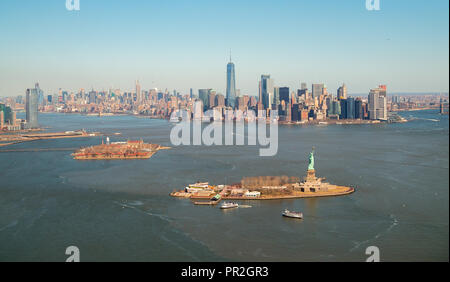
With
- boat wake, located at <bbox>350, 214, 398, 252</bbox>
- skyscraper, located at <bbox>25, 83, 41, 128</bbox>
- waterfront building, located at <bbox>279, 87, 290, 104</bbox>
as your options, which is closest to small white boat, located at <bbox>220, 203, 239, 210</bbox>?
boat wake, located at <bbox>350, 214, 398, 252</bbox>

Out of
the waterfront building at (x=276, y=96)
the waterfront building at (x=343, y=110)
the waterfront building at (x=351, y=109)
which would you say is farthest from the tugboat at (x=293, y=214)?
the waterfront building at (x=276, y=96)

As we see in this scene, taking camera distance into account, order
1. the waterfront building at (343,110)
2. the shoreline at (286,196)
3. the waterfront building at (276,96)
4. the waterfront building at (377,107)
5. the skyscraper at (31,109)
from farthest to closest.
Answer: the waterfront building at (276,96)
the waterfront building at (343,110)
the waterfront building at (377,107)
the skyscraper at (31,109)
the shoreline at (286,196)

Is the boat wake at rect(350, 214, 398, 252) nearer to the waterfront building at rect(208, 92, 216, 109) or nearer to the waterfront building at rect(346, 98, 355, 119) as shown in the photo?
the waterfront building at rect(346, 98, 355, 119)

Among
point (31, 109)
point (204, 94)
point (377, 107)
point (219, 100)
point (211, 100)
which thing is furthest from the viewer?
point (204, 94)

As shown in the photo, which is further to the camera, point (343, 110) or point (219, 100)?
point (219, 100)

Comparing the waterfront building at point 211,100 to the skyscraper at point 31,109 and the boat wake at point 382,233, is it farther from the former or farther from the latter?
the boat wake at point 382,233

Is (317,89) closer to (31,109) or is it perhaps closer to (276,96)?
(276,96)

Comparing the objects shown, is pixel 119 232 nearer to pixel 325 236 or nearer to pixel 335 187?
pixel 325 236

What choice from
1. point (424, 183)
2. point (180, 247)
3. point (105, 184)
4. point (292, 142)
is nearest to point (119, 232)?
point (180, 247)

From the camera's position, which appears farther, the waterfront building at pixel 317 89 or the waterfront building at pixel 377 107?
the waterfront building at pixel 317 89

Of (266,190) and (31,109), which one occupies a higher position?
(31,109)

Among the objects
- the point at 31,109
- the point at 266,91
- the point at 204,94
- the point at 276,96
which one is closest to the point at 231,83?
the point at 204,94
